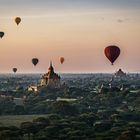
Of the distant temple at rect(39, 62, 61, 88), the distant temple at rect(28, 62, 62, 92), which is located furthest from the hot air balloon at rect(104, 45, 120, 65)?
the distant temple at rect(39, 62, 61, 88)

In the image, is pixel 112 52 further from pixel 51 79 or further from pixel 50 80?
pixel 50 80

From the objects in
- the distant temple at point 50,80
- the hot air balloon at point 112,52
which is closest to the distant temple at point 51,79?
the distant temple at point 50,80

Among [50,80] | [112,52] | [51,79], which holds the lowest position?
[50,80]

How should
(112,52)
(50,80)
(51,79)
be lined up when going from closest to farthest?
(112,52) < (51,79) < (50,80)

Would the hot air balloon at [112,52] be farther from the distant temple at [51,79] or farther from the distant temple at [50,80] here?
the distant temple at [51,79]

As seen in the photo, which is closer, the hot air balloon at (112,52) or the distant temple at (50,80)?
the hot air balloon at (112,52)

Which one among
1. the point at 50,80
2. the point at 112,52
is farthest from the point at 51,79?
the point at 112,52

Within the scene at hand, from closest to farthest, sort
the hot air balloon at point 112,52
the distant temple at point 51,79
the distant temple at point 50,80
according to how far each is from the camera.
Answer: the hot air balloon at point 112,52 → the distant temple at point 50,80 → the distant temple at point 51,79

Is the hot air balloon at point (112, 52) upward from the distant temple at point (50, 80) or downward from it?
upward
